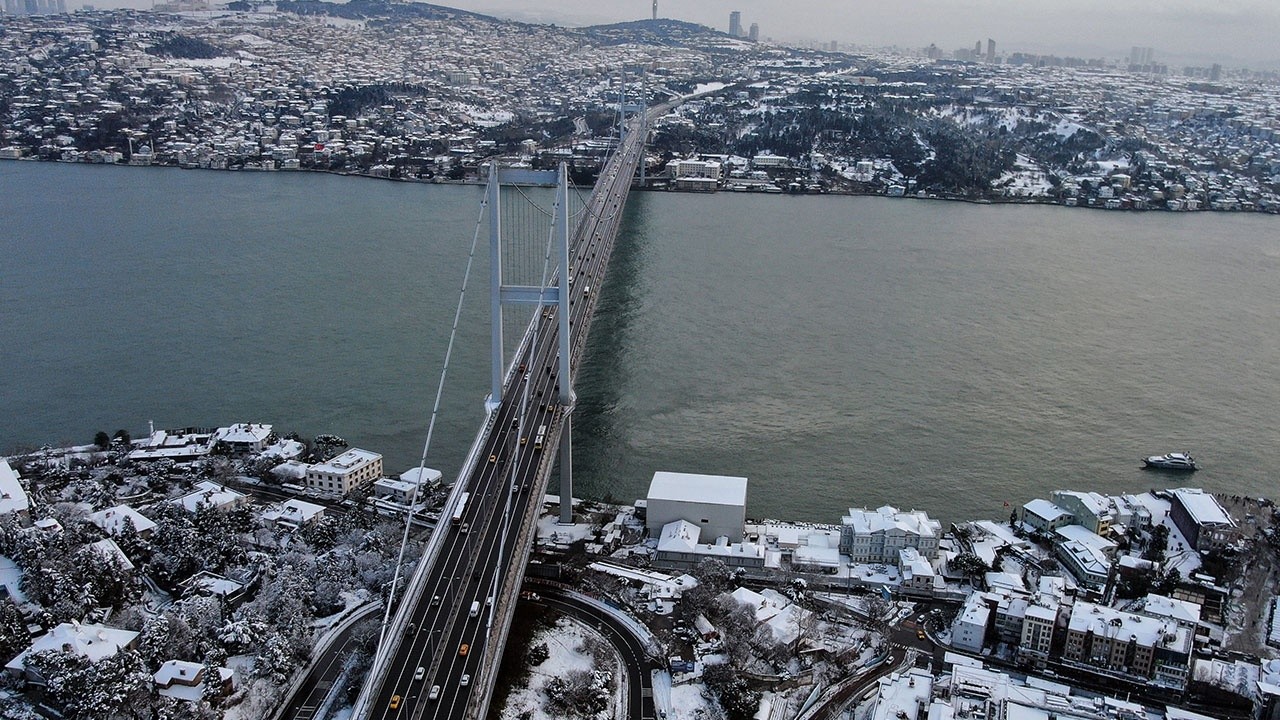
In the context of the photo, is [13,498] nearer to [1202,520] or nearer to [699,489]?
[699,489]

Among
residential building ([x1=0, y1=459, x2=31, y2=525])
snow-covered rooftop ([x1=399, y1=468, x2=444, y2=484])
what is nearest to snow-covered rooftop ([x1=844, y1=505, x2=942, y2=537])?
snow-covered rooftop ([x1=399, y1=468, x2=444, y2=484])

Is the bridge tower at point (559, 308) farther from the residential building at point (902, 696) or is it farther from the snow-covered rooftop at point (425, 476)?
the residential building at point (902, 696)

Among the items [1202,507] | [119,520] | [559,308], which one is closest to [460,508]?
[559,308]

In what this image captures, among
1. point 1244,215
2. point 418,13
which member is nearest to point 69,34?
point 418,13

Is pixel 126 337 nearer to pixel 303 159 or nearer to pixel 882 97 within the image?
pixel 303 159

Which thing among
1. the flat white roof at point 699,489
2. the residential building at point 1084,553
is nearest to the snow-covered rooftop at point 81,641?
the flat white roof at point 699,489
